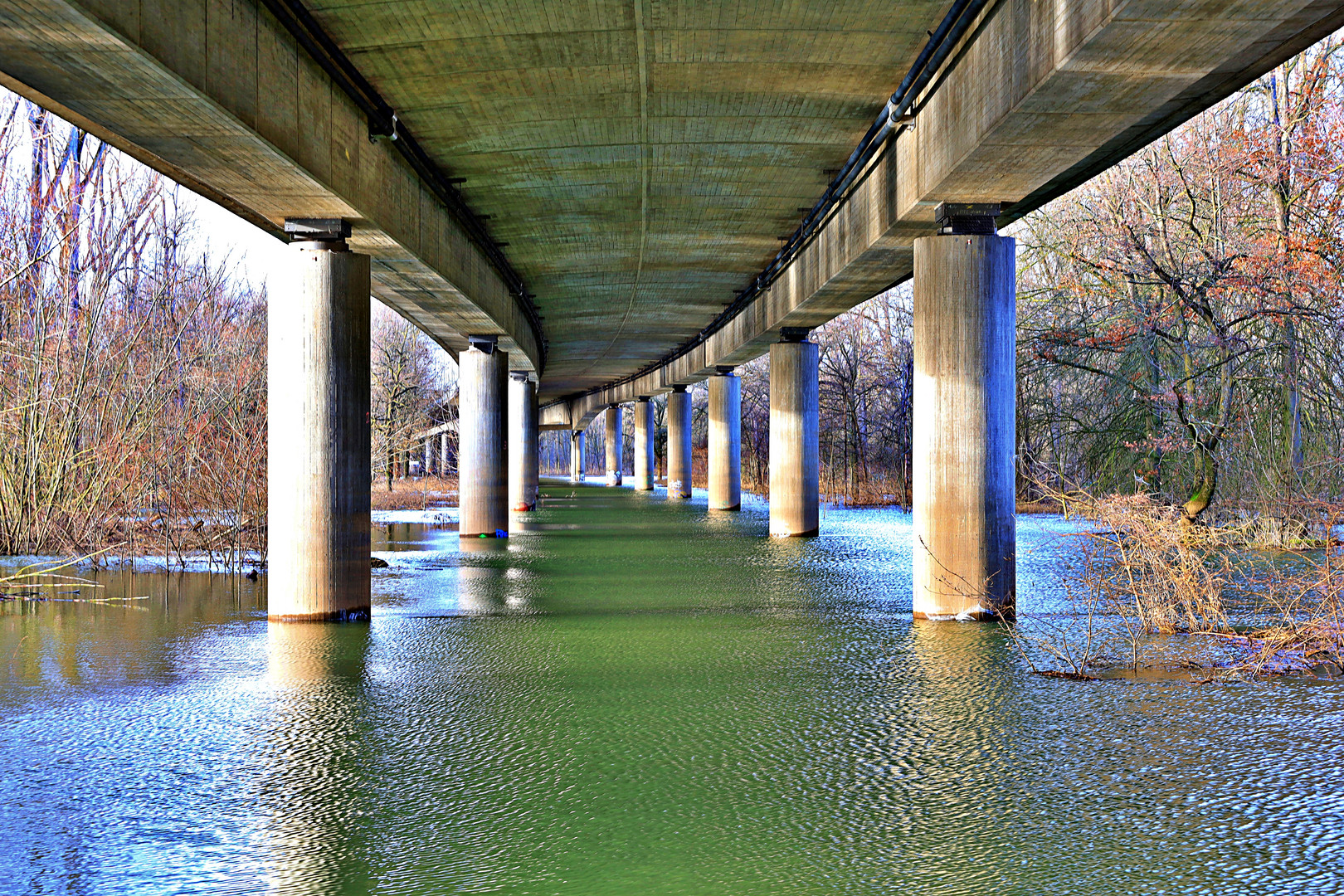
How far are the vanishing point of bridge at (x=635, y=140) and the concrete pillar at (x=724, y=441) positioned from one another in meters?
15.7

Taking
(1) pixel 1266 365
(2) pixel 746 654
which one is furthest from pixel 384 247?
(1) pixel 1266 365

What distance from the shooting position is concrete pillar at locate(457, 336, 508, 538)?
77.2 feet

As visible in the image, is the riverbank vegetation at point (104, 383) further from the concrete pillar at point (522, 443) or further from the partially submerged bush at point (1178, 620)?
the concrete pillar at point (522, 443)

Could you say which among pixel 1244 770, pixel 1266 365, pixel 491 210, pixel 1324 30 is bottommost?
pixel 1244 770

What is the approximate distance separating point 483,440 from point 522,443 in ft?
41.1

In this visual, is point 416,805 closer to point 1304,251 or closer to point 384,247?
point 384,247

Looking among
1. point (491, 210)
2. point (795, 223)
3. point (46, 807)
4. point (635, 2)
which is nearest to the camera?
point (46, 807)

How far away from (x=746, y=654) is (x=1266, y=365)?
12450mm

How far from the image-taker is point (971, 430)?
11.8 meters

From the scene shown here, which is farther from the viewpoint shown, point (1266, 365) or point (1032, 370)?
point (1032, 370)

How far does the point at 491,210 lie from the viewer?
1625 cm

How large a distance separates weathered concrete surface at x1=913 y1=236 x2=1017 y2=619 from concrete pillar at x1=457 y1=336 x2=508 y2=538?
13.1 m

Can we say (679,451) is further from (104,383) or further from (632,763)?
(632,763)

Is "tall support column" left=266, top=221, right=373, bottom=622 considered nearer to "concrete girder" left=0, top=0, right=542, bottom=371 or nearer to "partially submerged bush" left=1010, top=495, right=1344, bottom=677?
"concrete girder" left=0, top=0, right=542, bottom=371
